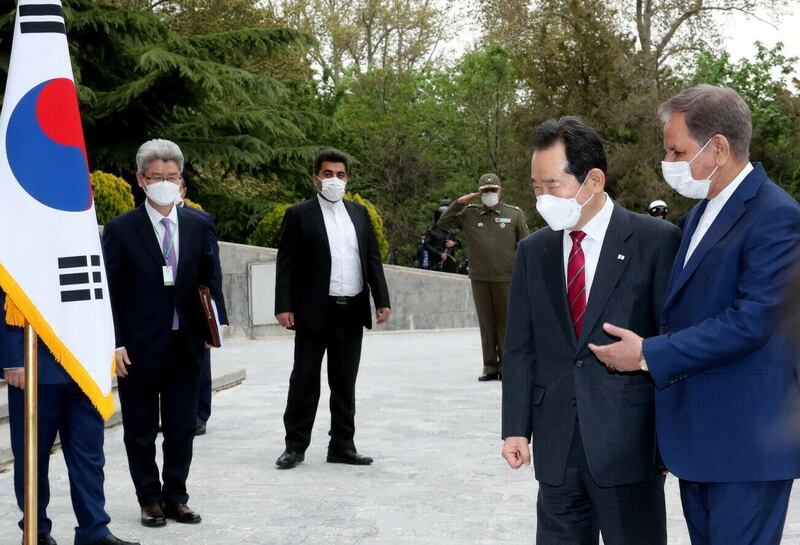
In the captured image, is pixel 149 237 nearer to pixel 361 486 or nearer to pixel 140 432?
pixel 140 432

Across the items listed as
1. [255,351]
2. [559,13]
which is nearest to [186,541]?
[255,351]

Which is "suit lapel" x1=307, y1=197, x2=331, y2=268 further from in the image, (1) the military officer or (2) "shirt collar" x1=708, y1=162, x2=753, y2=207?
(1) the military officer

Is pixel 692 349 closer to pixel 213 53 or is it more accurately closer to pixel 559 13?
pixel 213 53

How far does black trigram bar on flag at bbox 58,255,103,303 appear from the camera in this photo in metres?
5.01

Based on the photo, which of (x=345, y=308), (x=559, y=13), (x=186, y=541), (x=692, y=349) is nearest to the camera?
(x=692, y=349)

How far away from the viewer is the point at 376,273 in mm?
8227

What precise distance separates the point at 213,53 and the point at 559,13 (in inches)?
551

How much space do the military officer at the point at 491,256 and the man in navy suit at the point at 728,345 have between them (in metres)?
9.19

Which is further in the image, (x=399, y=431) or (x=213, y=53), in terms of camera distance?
(x=213, y=53)

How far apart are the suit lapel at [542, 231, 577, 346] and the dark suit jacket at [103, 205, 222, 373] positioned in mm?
2959

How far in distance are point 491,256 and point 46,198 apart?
831 centimetres

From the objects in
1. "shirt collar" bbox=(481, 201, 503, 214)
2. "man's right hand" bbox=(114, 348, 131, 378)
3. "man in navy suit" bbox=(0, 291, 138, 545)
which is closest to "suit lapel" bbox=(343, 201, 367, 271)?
"man's right hand" bbox=(114, 348, 131, 378)

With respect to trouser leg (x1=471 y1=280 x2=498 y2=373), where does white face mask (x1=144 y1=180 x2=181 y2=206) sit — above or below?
above

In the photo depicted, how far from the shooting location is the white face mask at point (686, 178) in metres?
3.57
